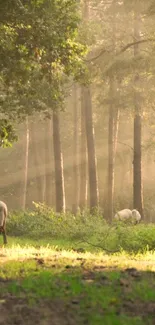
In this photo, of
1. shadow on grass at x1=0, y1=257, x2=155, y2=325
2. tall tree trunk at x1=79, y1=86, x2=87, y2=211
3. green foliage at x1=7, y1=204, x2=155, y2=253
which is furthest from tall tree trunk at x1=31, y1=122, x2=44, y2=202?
shadow on grass at x1=0, y1=257, x2=155, y2=325

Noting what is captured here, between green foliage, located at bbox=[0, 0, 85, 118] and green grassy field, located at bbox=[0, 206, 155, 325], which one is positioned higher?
green foliage, located at bbox=[0, 0, 85, 118]

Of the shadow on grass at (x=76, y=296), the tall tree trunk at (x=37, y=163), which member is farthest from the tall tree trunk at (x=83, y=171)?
the shadow on grass at (x=76, y=296)

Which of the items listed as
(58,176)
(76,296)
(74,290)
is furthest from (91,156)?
(76,296)

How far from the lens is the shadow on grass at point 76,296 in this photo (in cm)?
684

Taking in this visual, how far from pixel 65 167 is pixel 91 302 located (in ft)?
170

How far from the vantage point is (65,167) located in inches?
2330

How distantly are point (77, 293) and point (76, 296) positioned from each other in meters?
0.15

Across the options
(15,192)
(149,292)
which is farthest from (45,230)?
(15,192)

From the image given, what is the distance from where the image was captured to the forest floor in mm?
6846

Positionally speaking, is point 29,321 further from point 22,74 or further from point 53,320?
point 22,74

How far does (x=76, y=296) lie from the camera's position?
25.5 feet

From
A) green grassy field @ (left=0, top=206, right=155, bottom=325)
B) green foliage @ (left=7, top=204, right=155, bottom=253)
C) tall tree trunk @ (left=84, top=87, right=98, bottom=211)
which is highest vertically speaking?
tall tree trunk @ (left=84, top=87, right=98, bottom=211)

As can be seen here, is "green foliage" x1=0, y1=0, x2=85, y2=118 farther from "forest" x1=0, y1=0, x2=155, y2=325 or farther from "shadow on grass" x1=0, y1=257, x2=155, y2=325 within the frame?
"shadow on grass" x1=0, y1=257, x2=155, y2=325

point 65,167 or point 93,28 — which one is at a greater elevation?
point 93,28
